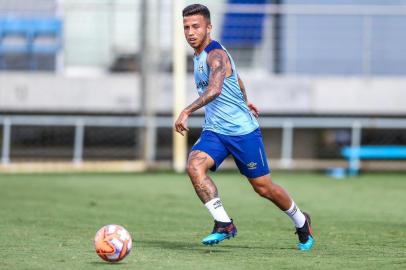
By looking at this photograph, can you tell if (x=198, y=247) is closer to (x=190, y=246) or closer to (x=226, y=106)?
(x=190, y=246)

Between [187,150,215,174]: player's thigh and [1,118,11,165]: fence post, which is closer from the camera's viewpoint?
[187,150,215,174]: player's thigh

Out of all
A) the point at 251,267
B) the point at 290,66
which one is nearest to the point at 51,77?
the point at 290,66

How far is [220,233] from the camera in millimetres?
7680

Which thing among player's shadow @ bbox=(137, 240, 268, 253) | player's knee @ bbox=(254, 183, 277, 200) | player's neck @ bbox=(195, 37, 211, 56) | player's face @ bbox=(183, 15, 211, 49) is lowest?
player's shadow @ bbox=(137, 240, 268, 253)

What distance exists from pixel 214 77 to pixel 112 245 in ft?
5.46

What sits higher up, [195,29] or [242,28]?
[195,29]

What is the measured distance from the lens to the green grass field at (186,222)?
7059 mm

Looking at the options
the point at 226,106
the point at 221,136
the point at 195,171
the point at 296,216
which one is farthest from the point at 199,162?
the point at 296,216

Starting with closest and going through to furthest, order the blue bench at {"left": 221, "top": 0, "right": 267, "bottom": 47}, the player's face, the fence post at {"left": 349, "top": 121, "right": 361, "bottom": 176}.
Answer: the player's face, the fence post at {"left": 349, "top": 121, "right": 361, "bottom": 176}, the blue bench at {"left": 221, "top": 0, "right": 267, "bottom": 47}

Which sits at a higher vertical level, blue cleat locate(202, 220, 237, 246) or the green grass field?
blue cleat locate(202, 220, 237, 246)

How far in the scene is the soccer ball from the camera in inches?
266

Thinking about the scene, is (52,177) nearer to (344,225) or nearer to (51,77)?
(51,77)

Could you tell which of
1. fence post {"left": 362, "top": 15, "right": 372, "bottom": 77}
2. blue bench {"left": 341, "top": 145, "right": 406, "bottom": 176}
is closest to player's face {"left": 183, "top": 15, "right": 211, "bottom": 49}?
blue bench {"left": 341, "top": 145, "right": 406, "bottom": 176}

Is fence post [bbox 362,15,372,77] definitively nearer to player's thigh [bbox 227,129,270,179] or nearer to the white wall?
the white wall
